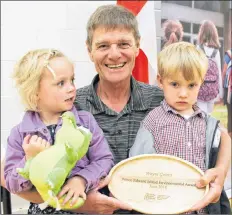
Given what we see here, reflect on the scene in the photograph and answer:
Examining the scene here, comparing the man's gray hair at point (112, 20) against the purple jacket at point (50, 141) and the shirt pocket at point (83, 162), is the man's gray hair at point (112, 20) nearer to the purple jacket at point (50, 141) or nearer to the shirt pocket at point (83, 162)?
the purple jacket at point (50, 141)

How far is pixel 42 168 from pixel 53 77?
13.3 inches

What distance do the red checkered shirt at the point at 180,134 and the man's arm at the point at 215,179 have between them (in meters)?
0.06

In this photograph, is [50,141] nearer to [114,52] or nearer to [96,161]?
[96,161]

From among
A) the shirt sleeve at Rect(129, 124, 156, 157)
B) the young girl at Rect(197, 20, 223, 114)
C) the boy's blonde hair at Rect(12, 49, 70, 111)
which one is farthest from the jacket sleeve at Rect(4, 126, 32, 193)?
the young girl at Rect(197, 20, 223, 114)

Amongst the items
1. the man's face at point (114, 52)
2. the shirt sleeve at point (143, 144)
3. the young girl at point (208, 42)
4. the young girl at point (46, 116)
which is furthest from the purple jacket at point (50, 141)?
the young girl at point (208, 42)

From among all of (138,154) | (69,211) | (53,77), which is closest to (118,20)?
(53,77)

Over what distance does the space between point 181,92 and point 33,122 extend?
1.79 feet

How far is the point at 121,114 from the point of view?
5.75 ft

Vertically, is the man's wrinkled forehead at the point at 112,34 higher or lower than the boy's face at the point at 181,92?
higher

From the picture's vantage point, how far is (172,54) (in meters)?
1.63

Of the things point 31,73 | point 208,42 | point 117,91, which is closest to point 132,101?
point 117,91

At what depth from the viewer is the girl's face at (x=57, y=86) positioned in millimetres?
1527

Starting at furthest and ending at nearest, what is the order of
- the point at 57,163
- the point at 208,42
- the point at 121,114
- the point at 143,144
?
the point at 208,42
the point at 121,114
the point at 143,144
the point at 57,163

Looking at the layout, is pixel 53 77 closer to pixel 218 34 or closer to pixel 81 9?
pixel 81 9
